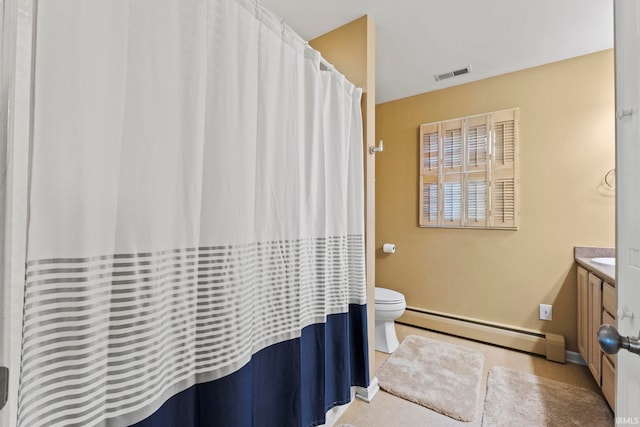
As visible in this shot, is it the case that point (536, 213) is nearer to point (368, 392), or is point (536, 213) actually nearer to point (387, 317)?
point (387, 317)

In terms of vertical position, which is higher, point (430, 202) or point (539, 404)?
point (430, 202)

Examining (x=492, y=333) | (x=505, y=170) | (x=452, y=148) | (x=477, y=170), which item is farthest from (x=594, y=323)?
(x=452, y=148)

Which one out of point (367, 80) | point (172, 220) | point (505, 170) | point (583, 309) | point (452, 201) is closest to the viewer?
point (172, 220)

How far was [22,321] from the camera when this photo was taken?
51cm

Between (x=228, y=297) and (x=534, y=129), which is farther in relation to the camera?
(x=534, y=129)

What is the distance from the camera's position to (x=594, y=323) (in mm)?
1687

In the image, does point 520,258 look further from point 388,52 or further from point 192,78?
point 192,78

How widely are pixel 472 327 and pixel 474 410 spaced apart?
1006mm

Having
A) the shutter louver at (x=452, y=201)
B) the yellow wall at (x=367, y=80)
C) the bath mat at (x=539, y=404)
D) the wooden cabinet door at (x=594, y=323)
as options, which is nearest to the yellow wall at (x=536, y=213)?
the shutter louver at (x=452, y=201)

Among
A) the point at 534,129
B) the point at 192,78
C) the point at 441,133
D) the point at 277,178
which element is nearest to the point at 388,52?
the point at 441,133

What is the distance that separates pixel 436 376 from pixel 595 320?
1020 millimetres

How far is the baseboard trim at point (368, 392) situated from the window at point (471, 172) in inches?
61.4

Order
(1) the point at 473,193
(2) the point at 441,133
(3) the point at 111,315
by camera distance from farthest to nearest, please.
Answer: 1. (2) the point at 441,133
2. (1) the point at 473,193
3. (3) the point at 111,315

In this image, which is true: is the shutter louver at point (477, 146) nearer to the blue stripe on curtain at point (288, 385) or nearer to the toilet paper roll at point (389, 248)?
the toilet paper roll at point (389, 248)
